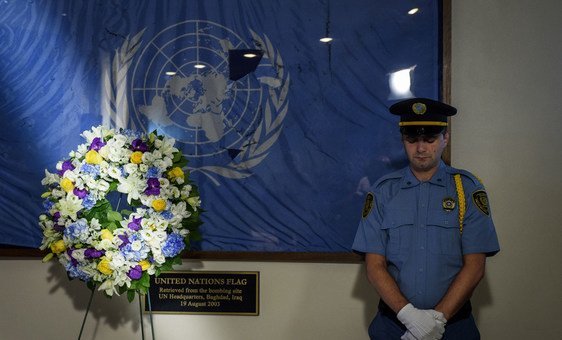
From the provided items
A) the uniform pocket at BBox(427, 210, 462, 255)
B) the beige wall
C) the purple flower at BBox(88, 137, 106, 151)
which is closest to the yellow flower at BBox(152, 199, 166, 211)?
the purple flower at BBox(88, 137, 106, 151)

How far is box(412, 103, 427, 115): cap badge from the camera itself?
8.86ft

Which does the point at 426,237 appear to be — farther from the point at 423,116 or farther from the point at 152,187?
the point at 152,187

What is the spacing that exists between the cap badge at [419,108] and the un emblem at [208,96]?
824mm

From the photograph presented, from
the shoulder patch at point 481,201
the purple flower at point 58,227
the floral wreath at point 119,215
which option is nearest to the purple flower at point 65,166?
the floral wreath at point 119,215

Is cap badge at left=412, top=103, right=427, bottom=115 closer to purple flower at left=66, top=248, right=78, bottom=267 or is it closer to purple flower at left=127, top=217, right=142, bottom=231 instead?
purple flower at left=127, top=217, right=142, bottom=231

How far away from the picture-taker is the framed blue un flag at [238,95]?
3330 millimetres

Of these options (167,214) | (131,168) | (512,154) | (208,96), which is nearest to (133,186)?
(131,168)

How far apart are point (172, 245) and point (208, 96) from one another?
2.74 ft

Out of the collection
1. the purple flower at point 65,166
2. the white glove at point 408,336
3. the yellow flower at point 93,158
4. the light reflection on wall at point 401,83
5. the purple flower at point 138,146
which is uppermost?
the light reflection on wall at point 401,83

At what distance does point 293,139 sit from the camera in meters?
3.39

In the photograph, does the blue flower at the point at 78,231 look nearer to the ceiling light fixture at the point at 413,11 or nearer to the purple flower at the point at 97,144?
the purple flower at the point at 97,144

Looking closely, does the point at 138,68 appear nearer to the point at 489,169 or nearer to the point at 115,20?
the point at 115,20

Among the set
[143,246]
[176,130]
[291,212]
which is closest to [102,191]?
[143,246]

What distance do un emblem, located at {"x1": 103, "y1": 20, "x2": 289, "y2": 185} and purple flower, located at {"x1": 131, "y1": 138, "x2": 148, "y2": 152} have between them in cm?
45
